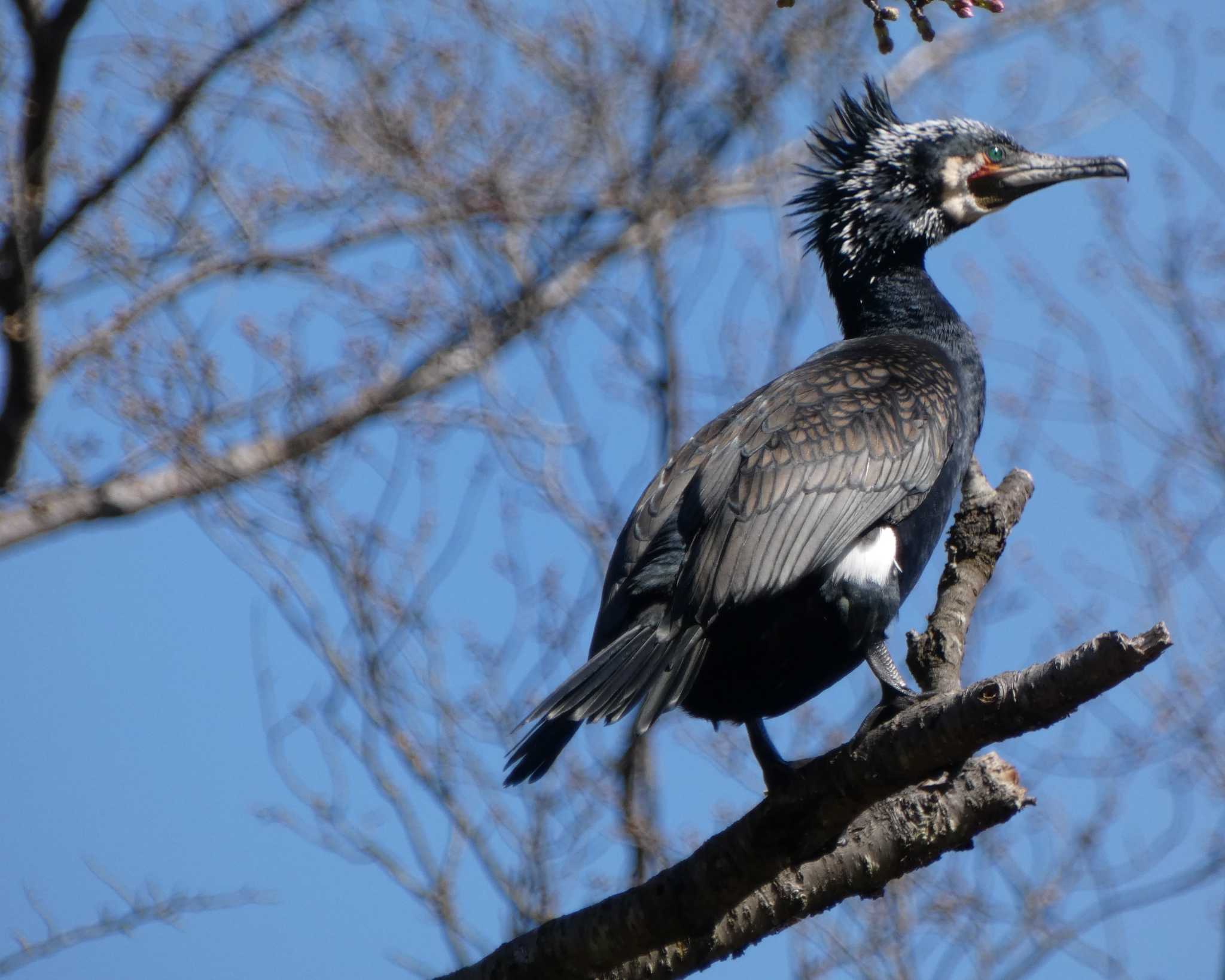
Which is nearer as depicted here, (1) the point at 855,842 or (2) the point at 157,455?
(1) the point at 855,842

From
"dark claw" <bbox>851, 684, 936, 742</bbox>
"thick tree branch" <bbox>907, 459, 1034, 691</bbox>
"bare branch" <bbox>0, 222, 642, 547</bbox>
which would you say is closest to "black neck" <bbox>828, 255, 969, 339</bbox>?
"thick tree branch" <bbox>907, 459, 1034, 691</bbox>

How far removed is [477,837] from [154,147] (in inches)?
125

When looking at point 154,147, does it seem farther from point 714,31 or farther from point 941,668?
point 941,668

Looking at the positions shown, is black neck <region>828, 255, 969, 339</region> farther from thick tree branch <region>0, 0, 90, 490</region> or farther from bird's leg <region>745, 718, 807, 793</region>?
thick tree branch <region>0, 0, 90, 490</region>

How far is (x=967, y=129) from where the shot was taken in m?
4.80

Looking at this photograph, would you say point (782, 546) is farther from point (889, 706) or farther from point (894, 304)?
point (894, 304)

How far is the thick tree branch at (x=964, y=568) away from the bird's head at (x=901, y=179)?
3.14 feet

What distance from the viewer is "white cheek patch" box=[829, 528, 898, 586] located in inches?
134

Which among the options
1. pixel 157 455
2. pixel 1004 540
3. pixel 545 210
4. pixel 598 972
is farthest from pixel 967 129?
pixel 157 455

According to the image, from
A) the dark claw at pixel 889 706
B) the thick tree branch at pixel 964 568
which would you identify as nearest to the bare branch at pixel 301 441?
the thick tree branch at pixel 964 568

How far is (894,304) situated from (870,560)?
1285 mm

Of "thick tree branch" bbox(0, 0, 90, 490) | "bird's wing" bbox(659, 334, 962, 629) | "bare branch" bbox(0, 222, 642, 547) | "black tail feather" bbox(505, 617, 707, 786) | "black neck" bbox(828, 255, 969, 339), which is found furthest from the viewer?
"bare branch" bbox(0, 222, 642, 547)

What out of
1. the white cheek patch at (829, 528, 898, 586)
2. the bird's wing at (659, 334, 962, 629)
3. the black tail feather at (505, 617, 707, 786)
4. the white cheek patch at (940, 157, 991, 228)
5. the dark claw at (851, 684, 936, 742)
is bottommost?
the dark claw at (851, 684, 936, 742)

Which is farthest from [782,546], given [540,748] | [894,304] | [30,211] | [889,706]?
[30,211]
